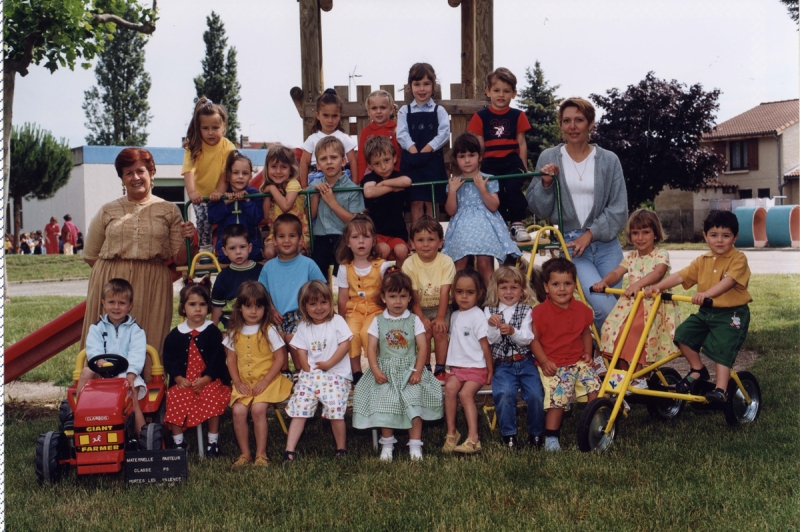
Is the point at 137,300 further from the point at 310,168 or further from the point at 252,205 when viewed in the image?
the point at 310,168

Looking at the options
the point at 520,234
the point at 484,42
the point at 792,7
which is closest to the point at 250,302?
the point at 520,234

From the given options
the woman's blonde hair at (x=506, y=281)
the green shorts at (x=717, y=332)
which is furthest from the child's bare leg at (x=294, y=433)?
the green shorts at (x=717, y=332)

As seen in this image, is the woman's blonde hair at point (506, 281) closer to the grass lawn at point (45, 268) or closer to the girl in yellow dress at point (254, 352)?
the girl in yellow dress at point (254, 352)

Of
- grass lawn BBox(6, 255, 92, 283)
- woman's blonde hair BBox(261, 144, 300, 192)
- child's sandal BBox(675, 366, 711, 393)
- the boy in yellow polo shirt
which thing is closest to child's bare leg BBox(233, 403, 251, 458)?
woman's blonde hair BBox(261, 144, 300, 192)

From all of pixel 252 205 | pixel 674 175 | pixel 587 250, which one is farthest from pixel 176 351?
pixel 674 175

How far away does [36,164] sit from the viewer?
3800 centimetres

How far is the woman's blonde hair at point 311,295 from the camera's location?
573cm

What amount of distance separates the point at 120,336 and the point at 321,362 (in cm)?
143

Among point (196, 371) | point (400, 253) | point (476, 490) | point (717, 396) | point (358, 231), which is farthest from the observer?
point (400, 253)

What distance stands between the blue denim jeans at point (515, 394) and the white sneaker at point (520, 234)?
1425mm

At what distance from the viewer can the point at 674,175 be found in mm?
40219

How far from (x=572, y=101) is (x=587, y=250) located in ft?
3.92

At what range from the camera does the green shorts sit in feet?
19.2

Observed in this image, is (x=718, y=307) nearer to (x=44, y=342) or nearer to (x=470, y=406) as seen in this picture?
(x=470, y=406)
